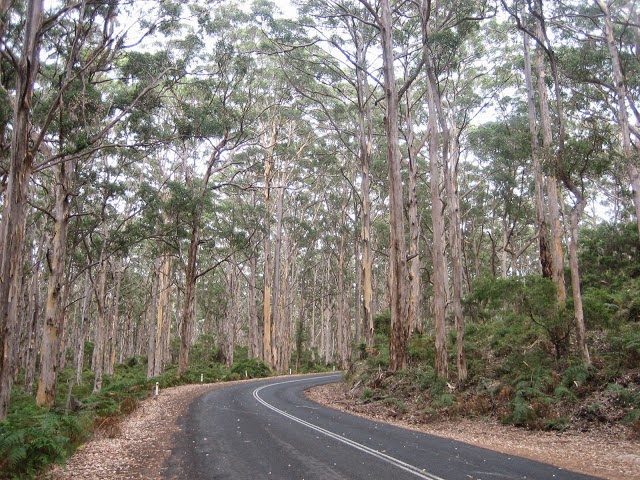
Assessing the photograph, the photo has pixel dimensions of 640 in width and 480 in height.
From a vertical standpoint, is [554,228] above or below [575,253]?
above

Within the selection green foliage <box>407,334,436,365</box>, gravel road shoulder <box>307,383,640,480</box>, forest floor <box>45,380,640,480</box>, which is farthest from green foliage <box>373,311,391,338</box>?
gravel road shoulder <box>307,383,640,480</box>

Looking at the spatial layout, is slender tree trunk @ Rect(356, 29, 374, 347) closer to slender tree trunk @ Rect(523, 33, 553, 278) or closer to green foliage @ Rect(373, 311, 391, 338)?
green foliage @ Rect(373, 311, 391, 338)

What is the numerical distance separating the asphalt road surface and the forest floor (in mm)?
427

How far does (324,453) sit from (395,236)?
962cm

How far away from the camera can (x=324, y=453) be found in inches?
314

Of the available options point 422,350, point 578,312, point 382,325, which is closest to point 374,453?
point 578,312

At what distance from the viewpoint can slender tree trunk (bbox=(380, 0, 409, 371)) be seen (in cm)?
1609

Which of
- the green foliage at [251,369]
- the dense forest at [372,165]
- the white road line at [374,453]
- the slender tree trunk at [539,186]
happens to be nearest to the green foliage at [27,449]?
the dense forest at [372,165]

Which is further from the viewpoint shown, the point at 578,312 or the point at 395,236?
the point at 395,236

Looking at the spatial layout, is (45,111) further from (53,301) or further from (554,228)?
(554,228)


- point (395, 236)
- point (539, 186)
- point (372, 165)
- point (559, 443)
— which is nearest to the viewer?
point (559, 443)

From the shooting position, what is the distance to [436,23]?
19.9 metres

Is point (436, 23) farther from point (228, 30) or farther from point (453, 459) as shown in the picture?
point (453, 459)

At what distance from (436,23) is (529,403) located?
582 inches
